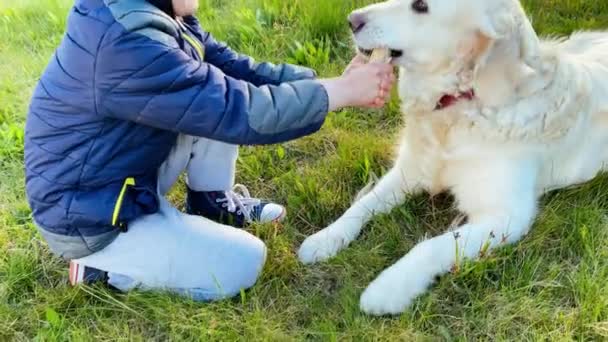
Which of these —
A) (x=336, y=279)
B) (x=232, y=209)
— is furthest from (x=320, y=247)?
(x=232, y=209)

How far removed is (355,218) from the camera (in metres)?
2.57

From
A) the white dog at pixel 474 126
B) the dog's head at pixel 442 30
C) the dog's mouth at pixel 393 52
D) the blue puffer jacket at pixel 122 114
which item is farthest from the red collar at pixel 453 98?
the blue puffer jacket at pixel 122 114

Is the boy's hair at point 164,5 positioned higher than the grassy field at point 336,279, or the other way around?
the boy's hair at point 164,5

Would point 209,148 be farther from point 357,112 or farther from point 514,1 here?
point 514,1

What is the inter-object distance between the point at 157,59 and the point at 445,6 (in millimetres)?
955

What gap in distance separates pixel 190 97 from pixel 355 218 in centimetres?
86

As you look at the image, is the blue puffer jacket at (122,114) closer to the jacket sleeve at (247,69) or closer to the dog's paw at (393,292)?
the jacket sleeve at (247,69)

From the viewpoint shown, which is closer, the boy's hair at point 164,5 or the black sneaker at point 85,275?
the boy's hair at point 164,5

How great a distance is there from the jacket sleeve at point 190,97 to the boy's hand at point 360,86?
0.16ft

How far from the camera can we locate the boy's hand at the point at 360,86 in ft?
7.14

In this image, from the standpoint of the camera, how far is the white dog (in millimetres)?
2262

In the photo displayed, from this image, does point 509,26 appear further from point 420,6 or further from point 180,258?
point 180,258

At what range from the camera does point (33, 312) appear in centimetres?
229

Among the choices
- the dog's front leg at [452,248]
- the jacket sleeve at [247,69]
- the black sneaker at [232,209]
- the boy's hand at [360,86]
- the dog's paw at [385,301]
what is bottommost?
the black sneaker at [232,209]
